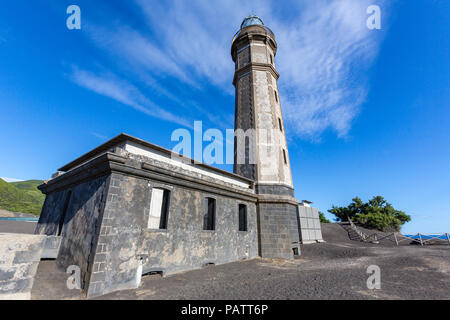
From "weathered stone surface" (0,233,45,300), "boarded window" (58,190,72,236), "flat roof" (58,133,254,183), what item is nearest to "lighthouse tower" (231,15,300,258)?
"flat roof" (58,133,254,183)

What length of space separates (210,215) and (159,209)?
116 inches

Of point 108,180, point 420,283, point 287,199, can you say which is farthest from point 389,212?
point 108,180

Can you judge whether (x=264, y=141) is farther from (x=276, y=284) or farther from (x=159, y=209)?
(x=276, y=284)

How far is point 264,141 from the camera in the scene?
13562 mm

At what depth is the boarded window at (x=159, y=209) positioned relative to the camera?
23.9ft

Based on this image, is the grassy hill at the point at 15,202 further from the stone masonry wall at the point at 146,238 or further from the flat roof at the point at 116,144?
the stone masonry wall at the point at 146,238

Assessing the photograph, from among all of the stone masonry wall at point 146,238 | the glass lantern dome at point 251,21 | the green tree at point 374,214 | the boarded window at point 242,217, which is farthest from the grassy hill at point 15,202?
the green tree at point 374,214

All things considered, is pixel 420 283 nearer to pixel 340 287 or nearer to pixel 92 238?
pixel 340 287

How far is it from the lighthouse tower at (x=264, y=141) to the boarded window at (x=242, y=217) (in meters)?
1.20

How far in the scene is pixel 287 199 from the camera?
12227 mm

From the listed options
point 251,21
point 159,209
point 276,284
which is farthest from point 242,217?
point 251,21

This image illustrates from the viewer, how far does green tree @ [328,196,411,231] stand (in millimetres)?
25597

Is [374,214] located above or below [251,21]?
below

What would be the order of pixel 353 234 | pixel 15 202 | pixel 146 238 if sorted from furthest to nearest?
pixel 15 202 < pixel 353 234 < pixel 146 238
